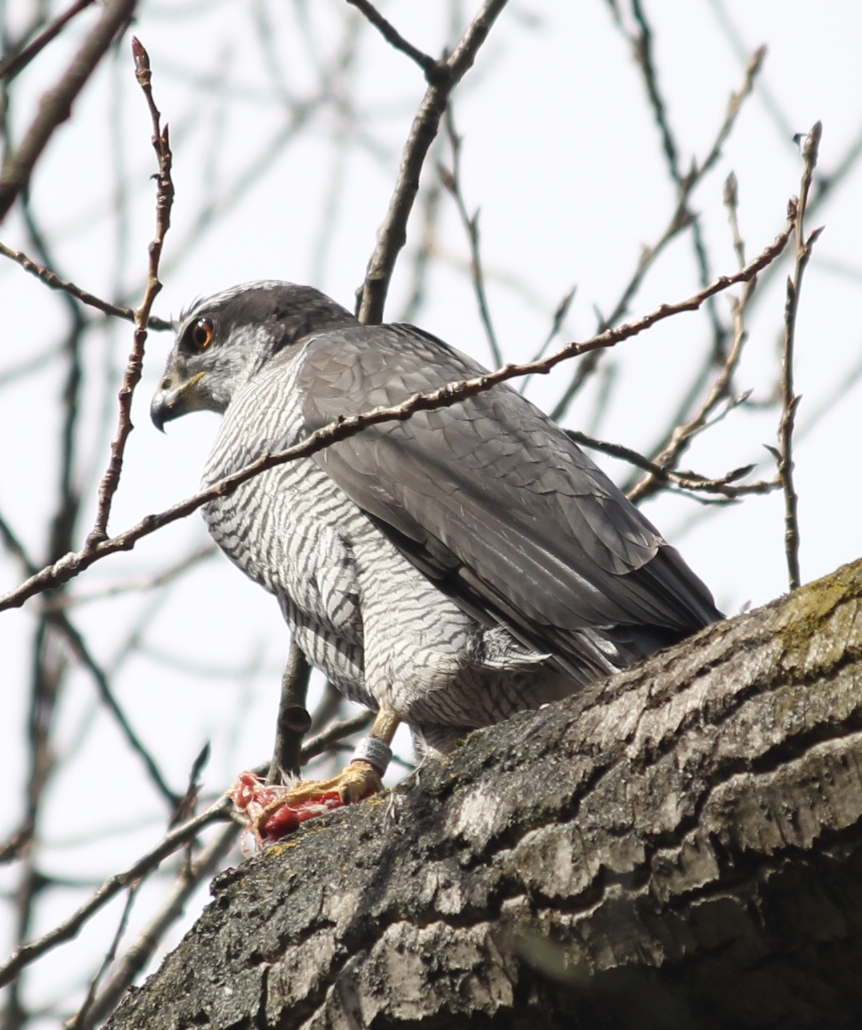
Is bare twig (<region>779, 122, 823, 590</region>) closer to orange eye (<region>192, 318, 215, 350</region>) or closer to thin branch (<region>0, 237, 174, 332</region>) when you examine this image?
thin branch (<region>0, 237, 174, 332</region>)

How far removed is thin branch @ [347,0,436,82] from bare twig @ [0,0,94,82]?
2831mm

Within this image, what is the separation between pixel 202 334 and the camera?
524 centimetres

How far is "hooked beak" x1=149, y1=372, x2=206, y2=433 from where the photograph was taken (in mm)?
5145

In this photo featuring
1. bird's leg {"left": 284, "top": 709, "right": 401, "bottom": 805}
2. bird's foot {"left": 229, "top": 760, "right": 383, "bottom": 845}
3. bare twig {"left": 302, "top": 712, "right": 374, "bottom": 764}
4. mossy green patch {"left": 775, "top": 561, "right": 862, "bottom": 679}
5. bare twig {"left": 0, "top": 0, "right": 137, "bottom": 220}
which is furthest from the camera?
bare twig {"left": 302, "top": 712, "right": 374, "bottom": 764}

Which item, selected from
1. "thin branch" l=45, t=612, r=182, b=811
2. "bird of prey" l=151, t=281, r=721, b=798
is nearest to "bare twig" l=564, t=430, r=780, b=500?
"bird of prey" l=151, t=281, r=721, b=798

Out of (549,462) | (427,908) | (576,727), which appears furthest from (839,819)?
(549,462)

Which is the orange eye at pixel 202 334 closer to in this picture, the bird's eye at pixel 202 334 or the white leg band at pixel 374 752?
the bird's eye at pixel 202 334

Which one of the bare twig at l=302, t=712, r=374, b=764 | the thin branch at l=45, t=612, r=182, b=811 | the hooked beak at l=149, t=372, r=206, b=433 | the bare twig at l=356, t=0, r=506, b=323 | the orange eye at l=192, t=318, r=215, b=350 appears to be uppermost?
the orange eye at l=192, t=318, r=215, b=350

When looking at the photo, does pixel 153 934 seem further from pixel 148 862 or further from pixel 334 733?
pixel 334 733

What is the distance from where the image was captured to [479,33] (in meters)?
4.02

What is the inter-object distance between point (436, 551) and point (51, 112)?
255 centimetres

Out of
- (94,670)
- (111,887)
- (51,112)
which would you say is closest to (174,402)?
(94,670)

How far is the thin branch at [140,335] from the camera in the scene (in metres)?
2.06

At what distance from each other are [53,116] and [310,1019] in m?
1.73
